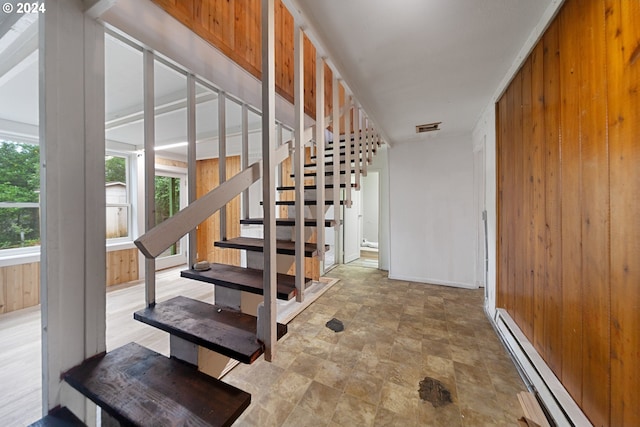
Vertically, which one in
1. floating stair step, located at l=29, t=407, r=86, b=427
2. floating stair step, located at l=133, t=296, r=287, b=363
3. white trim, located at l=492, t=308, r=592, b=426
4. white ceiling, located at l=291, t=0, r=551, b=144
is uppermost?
white ceiling, located at l=291, t=0, r=551, b=144

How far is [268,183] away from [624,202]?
4.67 ft

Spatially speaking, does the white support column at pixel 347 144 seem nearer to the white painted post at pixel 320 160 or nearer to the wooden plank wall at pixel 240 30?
the white painted post at pixel 320 160

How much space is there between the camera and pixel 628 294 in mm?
852

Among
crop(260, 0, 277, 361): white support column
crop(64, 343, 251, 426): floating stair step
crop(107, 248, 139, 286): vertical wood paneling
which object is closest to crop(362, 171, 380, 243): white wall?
crop(107, 248, 139, 286): vertical wood paneling

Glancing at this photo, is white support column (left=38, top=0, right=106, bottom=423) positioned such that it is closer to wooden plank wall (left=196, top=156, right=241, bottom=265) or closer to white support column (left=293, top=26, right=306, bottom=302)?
white support column (left=293, top=26, right=306, bottom=302)

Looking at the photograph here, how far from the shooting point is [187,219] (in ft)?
2.73

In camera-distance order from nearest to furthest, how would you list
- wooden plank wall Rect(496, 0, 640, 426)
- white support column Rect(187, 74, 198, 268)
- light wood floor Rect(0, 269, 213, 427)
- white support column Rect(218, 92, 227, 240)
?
1. wooden plank wall Rect(496, 0, 640, 426)
2. light wood floor Rect(0, 269, 213, 427)
3. white support column Rect(187, 74, 198, 268)
4. white support column Rect(218, 92, 227, 240)

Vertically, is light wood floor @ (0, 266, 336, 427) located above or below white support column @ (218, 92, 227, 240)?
below

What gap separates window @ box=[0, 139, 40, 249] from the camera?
9.65ft

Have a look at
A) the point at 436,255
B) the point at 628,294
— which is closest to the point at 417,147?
the point at 436,255

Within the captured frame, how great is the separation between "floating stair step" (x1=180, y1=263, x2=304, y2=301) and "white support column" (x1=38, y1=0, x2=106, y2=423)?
472mm

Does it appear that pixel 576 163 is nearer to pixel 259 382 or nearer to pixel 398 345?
pixel 398 345

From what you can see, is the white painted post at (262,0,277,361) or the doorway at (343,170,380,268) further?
the doorway at (343,170,380,268)

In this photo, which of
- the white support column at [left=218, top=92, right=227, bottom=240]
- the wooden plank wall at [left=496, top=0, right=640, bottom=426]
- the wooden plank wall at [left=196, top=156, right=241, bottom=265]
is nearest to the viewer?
the wooden plank wall at [left=496, top=0, right=640, bottom=426]
